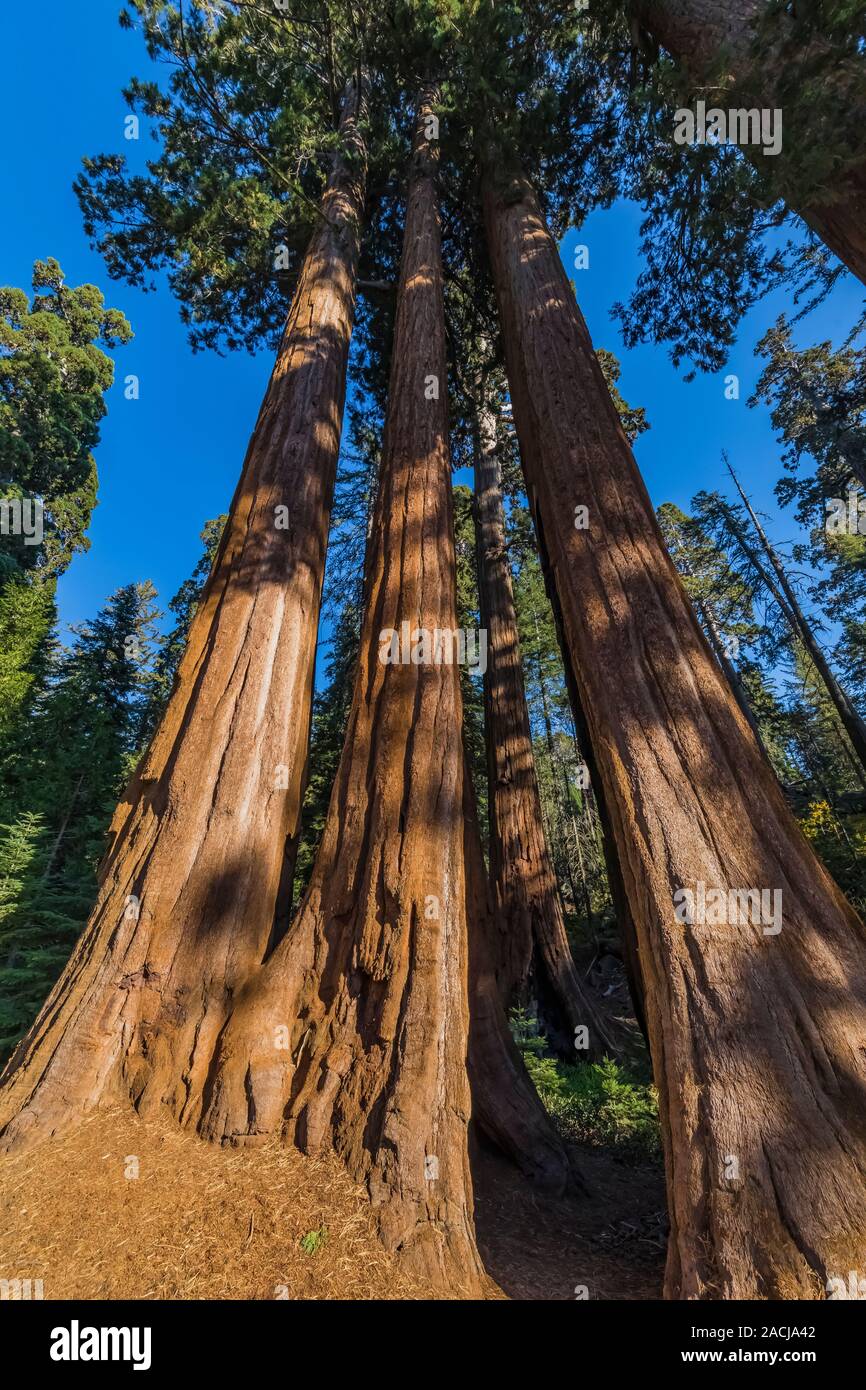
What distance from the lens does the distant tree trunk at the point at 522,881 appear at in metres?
6.73

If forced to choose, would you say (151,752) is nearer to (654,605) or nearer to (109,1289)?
(109,1289)

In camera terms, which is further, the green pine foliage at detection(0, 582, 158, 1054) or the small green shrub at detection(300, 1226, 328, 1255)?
the green pine foliage at detection(0, 582, 158, 1054)

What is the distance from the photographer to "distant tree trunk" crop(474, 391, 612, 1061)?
6734 mm

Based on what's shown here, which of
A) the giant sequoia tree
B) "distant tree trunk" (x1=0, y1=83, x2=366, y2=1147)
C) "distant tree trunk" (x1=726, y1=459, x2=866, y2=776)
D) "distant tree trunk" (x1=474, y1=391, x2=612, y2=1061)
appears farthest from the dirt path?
"distant tree trunk" (x1=726, y1=459, x2=866, y2=776)

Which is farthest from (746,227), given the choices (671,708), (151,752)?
(151,752)

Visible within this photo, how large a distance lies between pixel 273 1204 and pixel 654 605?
10.4 feet

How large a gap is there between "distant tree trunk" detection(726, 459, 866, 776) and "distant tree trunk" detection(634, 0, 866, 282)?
12.1 m

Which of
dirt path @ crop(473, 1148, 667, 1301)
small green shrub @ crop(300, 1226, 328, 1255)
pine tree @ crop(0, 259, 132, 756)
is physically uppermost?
pine tree @ crop(0, 259, 132, 756)

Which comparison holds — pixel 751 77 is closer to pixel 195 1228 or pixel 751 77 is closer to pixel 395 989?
pixel 395 989

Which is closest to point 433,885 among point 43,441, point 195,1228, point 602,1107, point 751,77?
point 195,1228

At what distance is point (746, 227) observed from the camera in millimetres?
6305

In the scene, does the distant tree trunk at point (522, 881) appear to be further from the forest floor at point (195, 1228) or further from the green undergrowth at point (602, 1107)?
the forest floor at point (195, 1228)

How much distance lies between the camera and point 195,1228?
6.46ft

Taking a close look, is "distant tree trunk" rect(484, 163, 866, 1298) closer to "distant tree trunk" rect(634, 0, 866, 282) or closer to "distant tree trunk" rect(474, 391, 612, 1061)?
"distant tree trunk" rect(634, 0, 866, 282)
